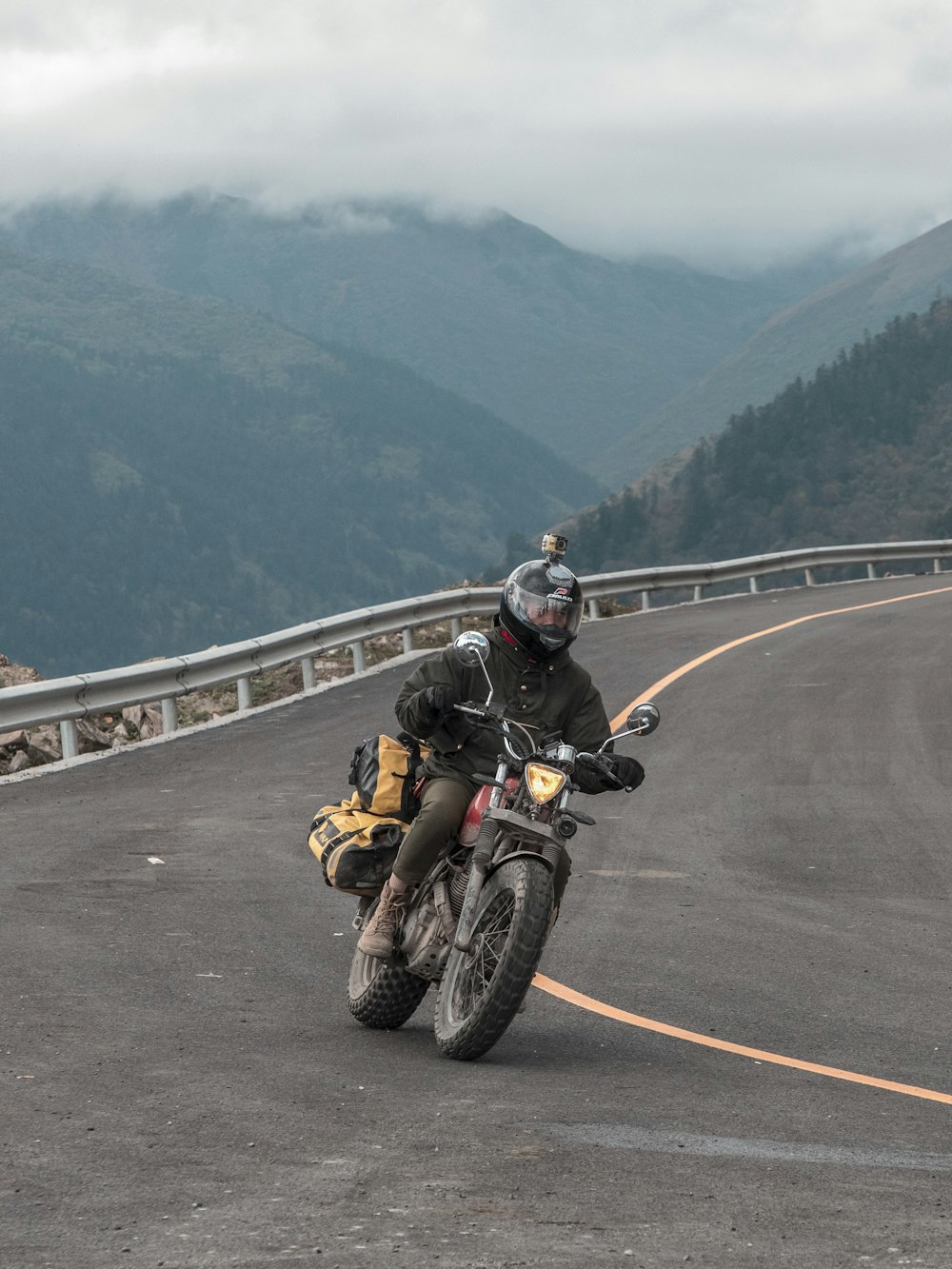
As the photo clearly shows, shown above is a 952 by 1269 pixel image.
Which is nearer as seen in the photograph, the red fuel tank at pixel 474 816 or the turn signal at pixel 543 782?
the turn signal at pixel 543 782

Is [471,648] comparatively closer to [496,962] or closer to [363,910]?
[496,962]

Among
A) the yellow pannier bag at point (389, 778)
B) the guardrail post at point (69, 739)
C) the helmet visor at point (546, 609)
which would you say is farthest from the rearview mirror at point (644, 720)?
the guardrail post at point (69, 739)

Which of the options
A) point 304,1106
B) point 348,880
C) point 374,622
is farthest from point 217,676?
point 304,1106

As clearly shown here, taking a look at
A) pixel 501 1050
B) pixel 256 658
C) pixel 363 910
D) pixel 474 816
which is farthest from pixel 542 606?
pixel 256 658

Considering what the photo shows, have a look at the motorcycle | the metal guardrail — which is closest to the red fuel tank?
the motorcycle

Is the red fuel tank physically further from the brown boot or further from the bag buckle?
the bag buckle

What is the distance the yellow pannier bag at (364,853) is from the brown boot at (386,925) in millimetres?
109

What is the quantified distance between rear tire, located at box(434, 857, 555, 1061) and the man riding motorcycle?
304 millimetres

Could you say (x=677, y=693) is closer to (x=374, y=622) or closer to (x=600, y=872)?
(x=374, y=622)

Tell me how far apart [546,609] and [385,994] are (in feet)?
5.05

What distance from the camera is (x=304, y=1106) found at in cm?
543

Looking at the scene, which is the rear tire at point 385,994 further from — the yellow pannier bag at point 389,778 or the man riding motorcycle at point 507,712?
the yellow pannier bag at point 389,778

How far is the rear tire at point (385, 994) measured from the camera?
6.71m

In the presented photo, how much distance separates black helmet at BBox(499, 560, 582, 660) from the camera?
6.62 metres
